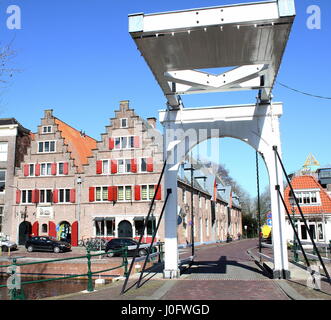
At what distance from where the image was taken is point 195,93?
35.6 ft

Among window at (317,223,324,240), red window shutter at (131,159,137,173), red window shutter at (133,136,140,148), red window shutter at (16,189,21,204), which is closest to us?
window at (317,223,324,240)

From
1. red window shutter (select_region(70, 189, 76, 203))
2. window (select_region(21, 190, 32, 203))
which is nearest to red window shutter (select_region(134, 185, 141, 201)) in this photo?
red window shutter (select_region(70, 189, 76, 203))

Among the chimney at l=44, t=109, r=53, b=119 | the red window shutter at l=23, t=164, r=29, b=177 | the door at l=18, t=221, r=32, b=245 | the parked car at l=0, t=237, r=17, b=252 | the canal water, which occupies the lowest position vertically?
the canal water

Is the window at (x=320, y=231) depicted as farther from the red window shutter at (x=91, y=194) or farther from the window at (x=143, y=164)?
the red window shutter at (x=91, y=194)

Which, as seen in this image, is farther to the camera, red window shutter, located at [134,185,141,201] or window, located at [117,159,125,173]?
window, located at [117,159,125,173]

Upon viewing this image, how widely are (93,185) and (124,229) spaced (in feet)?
17.3

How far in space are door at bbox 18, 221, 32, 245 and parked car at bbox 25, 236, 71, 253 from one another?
7.99m

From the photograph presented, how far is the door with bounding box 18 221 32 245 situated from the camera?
120ft

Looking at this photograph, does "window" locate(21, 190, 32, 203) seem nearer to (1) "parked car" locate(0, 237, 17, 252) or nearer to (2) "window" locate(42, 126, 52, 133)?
(2) "window" locate(42, 126, 52, 133)

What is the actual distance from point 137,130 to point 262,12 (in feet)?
93.5

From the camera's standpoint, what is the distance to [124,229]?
112 feet

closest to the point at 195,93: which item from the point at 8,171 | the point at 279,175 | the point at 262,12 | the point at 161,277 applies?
the point at 279,175

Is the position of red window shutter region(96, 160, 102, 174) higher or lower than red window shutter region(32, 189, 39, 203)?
higher

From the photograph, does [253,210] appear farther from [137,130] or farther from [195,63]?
[195,63]
